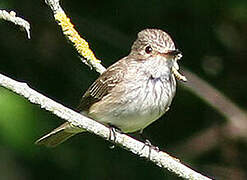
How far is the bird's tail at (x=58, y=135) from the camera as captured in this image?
216 inches

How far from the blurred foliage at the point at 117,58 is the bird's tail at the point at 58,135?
17cm

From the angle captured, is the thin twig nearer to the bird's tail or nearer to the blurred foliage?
the bird's tail

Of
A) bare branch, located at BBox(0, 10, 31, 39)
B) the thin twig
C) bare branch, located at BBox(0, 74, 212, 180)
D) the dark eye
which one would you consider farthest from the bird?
bare branch, located at BBox(0, 10, 31, 39)

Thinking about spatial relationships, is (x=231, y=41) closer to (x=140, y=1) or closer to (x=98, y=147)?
(x=140, y=1)

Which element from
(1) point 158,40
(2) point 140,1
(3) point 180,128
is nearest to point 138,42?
(1) point 158,40

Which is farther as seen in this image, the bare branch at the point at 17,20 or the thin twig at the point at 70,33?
the thin twig at the point at 70,33

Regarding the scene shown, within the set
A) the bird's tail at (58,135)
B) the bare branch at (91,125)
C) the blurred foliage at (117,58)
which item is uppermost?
the blurred foliage at (117,58)

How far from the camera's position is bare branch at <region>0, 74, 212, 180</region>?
12.4 ft

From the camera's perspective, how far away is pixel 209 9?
6.17 m

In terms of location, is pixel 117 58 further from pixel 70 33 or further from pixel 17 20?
pixel 17 20

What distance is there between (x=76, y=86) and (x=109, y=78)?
2.87ft

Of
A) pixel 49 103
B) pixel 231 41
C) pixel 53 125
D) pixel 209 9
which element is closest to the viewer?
pixel 49 103

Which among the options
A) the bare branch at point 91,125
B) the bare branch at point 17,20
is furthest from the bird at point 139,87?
the bare branch at point 17,20

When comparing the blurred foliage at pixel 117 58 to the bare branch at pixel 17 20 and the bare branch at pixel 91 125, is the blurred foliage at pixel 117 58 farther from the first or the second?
the bare branch at pixel 17 20
